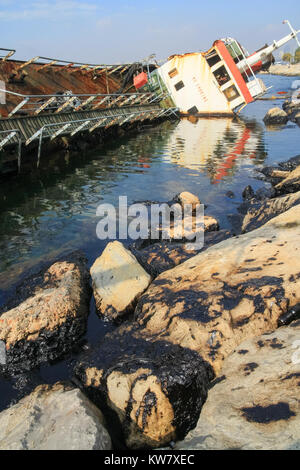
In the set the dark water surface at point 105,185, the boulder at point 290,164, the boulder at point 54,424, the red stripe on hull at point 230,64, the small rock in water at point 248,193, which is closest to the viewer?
the boulder at point 54,424

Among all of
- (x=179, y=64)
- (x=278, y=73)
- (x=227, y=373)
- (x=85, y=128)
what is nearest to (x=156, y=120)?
(x=179, y=64)

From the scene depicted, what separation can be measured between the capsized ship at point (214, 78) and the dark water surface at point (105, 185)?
573 cm

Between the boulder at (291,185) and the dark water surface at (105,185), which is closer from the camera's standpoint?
the dark water surface at (105,185)

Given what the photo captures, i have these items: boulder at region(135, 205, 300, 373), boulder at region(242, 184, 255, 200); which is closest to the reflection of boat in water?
boulder at region(242, 184, 255, 200)

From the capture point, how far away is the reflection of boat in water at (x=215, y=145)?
1566cm

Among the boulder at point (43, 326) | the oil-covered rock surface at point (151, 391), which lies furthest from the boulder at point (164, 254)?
the oil-covered rock surface at point (151, 391)

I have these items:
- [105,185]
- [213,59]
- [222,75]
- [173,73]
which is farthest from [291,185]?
[173,73]

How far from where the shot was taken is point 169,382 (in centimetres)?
339

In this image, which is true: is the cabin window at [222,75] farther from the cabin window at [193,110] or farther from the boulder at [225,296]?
the boulder at [225,296]

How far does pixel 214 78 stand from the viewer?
27609 mm

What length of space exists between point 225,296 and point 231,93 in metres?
27.7

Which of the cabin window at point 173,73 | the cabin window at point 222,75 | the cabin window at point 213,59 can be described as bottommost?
the cabin window at point 222,75
